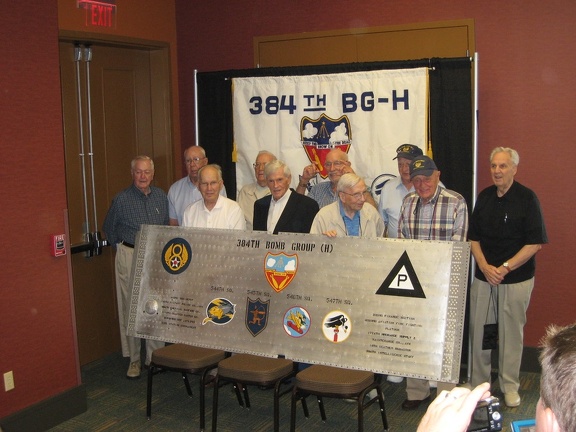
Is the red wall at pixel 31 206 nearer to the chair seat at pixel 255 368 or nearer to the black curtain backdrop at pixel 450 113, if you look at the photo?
the chair seat at pixel 255 368

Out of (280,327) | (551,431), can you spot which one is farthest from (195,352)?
(551,431)

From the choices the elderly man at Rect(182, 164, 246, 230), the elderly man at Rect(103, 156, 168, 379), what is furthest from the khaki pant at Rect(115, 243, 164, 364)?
the elderly man at Rect(182, 164, 246, 230)

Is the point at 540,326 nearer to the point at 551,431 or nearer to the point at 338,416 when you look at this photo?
the point at 338,416

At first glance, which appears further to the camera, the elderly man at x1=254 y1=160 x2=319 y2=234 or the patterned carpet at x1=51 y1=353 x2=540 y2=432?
the elderly man at x1=254 y1=160 x2=319 y2=234

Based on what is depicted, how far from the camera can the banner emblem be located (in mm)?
4258

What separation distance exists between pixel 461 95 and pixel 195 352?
256cm

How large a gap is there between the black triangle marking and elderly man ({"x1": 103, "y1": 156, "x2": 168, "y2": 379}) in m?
2.31

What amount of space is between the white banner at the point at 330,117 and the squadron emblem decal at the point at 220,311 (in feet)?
5.55

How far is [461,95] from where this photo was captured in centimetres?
506

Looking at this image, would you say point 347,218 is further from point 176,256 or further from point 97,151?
point 97,151

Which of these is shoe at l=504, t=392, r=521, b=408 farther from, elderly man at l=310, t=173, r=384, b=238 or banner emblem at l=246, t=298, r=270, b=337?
banner emblem at l=246, t=298, r=270, b=337

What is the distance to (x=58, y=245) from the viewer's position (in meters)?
4.63

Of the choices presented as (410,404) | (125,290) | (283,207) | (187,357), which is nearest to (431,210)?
(283,207)

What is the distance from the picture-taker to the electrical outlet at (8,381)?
4.34 meters
